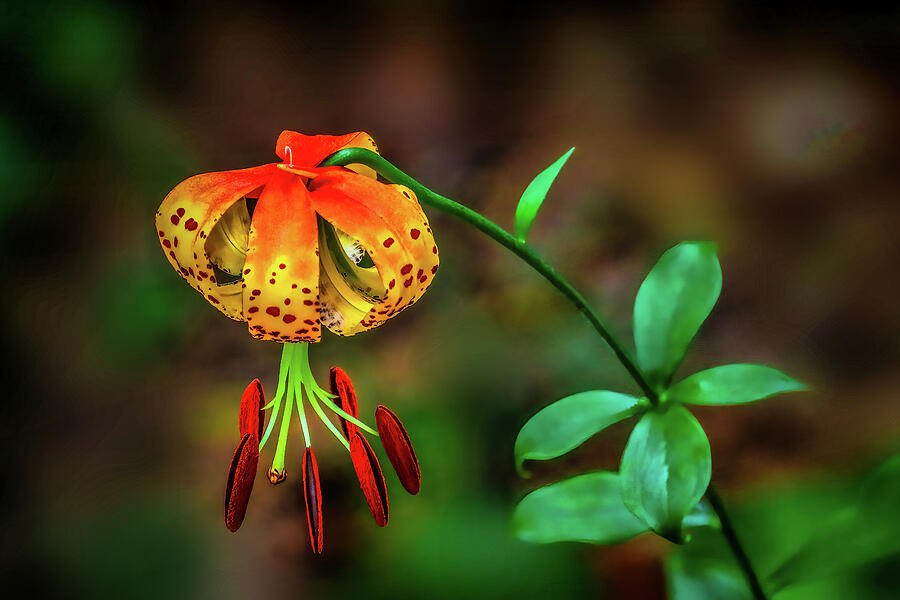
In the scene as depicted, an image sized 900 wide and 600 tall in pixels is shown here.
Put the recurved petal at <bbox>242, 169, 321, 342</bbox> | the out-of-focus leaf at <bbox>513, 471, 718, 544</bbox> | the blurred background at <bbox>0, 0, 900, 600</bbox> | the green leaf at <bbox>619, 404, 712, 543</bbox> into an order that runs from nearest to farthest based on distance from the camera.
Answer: the recurved petal at <bbox>242, 169, 321, 342</bbox>
the green leaf at <bbox>619, 404, 712, 543</bbox>
the out-of-focus leaf at <bbox>513, 471, 718, 544</bbox>
the blurred background at <bbox>0, 0, 900, 600</bbox>

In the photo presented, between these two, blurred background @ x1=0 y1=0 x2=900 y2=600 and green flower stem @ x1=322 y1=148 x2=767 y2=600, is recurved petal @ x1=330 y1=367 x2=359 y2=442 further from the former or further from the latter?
blurred background @ x1=0 y1=0 x2=900 y2=600

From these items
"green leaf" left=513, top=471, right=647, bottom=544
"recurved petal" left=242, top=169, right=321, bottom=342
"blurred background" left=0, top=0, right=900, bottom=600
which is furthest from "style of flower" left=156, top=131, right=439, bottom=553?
"blurred background" left=0, top=0, right=900, bottom=600

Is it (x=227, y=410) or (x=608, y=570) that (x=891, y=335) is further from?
(x=227, y=410)

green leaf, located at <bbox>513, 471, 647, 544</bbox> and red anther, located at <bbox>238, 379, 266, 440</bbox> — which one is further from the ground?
red anther, located at <bbox>238, 379, 266, 440</bbox>

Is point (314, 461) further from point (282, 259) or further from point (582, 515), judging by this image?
point (582, 515)

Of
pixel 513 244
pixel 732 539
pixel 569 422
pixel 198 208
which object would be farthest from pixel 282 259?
pixel 732 539

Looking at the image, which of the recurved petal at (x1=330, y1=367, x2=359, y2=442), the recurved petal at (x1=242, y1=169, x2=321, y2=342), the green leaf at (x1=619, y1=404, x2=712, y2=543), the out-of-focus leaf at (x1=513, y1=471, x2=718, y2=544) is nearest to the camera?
the recurved petal at (x1=242, y1=169, x2=321, y2=342)
